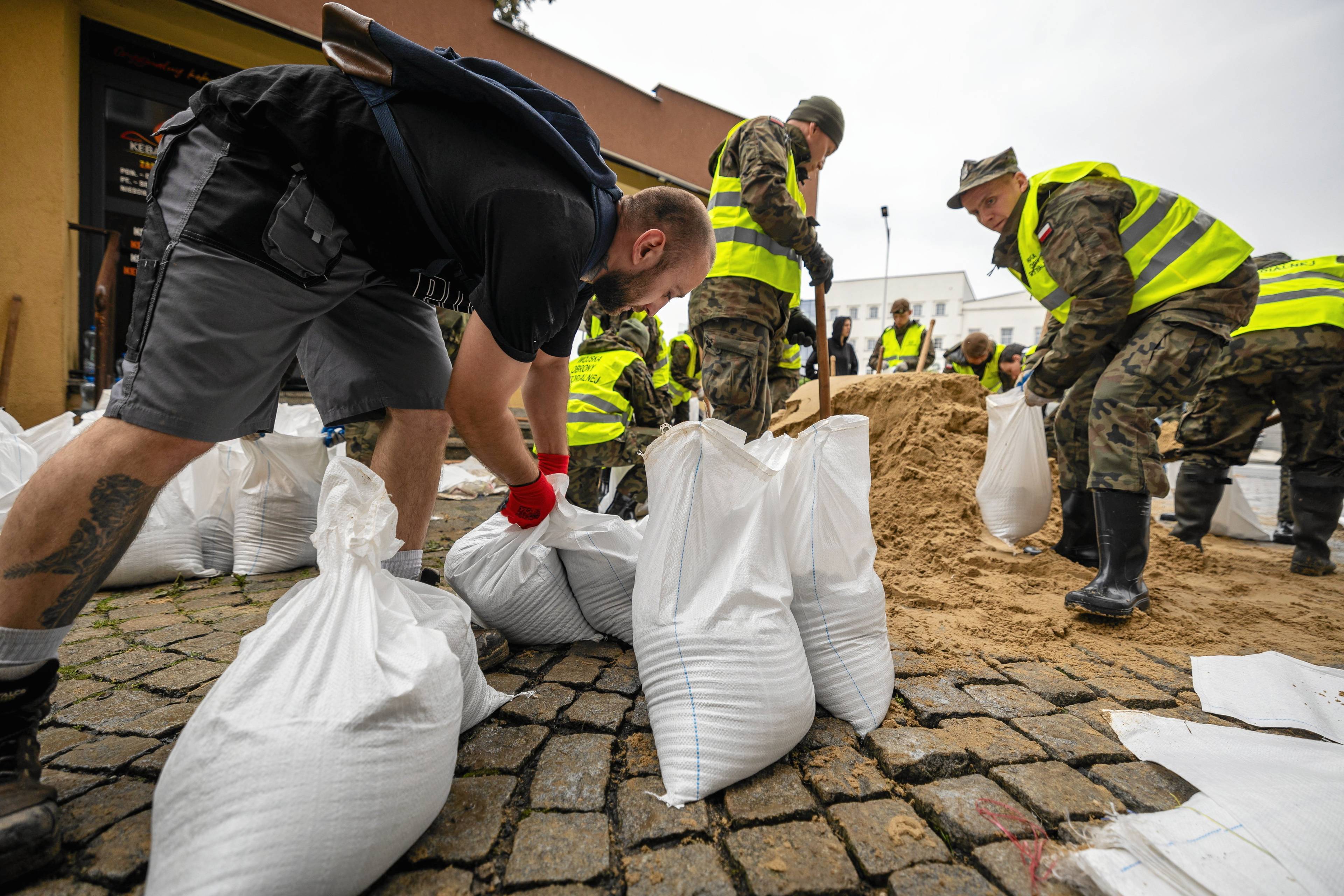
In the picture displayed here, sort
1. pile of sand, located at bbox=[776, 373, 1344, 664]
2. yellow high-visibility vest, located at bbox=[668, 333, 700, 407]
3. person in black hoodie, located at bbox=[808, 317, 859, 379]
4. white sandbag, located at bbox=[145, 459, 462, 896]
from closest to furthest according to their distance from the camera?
white sandbag, located at bbox=[145, 459, 462, 896] < pile of sand, located at bbox=[776, 373, 1344, 664] < yellow high-visibility vest, located at bbox=[668, 333, 700, 407] < person in black hoodie, located at bbox=[808, 317, 859, 379]

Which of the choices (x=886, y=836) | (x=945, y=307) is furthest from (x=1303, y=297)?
(x=945, y=307)

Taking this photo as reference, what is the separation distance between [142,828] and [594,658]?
982mm

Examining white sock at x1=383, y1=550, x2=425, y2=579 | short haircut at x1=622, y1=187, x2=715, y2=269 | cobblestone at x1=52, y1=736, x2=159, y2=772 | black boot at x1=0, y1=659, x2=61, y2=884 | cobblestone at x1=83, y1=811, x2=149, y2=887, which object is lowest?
cobblestone at x1=52, y1=736, x2=159, y2=772

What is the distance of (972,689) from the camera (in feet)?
4.98

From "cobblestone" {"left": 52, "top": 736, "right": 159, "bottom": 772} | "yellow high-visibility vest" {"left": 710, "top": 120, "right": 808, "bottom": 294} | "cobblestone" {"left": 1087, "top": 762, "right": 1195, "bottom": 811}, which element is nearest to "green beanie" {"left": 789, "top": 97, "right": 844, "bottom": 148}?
"yellow high-visibility vest" {"left": 710, "top": 120, "right": 808, "bottom": 294}

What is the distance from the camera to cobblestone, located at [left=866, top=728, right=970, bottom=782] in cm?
115

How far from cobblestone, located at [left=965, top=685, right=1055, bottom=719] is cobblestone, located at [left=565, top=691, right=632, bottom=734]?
89cm

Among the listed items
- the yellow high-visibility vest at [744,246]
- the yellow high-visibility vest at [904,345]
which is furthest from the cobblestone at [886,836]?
the yellow high-visibility vest at [904,345]

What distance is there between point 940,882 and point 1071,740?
2.00ft

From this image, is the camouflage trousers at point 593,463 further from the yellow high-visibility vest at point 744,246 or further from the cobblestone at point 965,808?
the cobblestone at point 965,808

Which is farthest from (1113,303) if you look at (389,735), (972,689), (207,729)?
(207,729)

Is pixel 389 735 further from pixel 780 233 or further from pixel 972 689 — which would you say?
pixel 780 233

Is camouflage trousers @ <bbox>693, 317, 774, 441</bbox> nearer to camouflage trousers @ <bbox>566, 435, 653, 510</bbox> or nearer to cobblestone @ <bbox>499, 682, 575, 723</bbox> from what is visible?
camouflage trousers @ <bbox>566, 435, 653, 510</bbox>

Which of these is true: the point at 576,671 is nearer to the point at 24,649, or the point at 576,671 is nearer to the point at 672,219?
the point at 24,649
